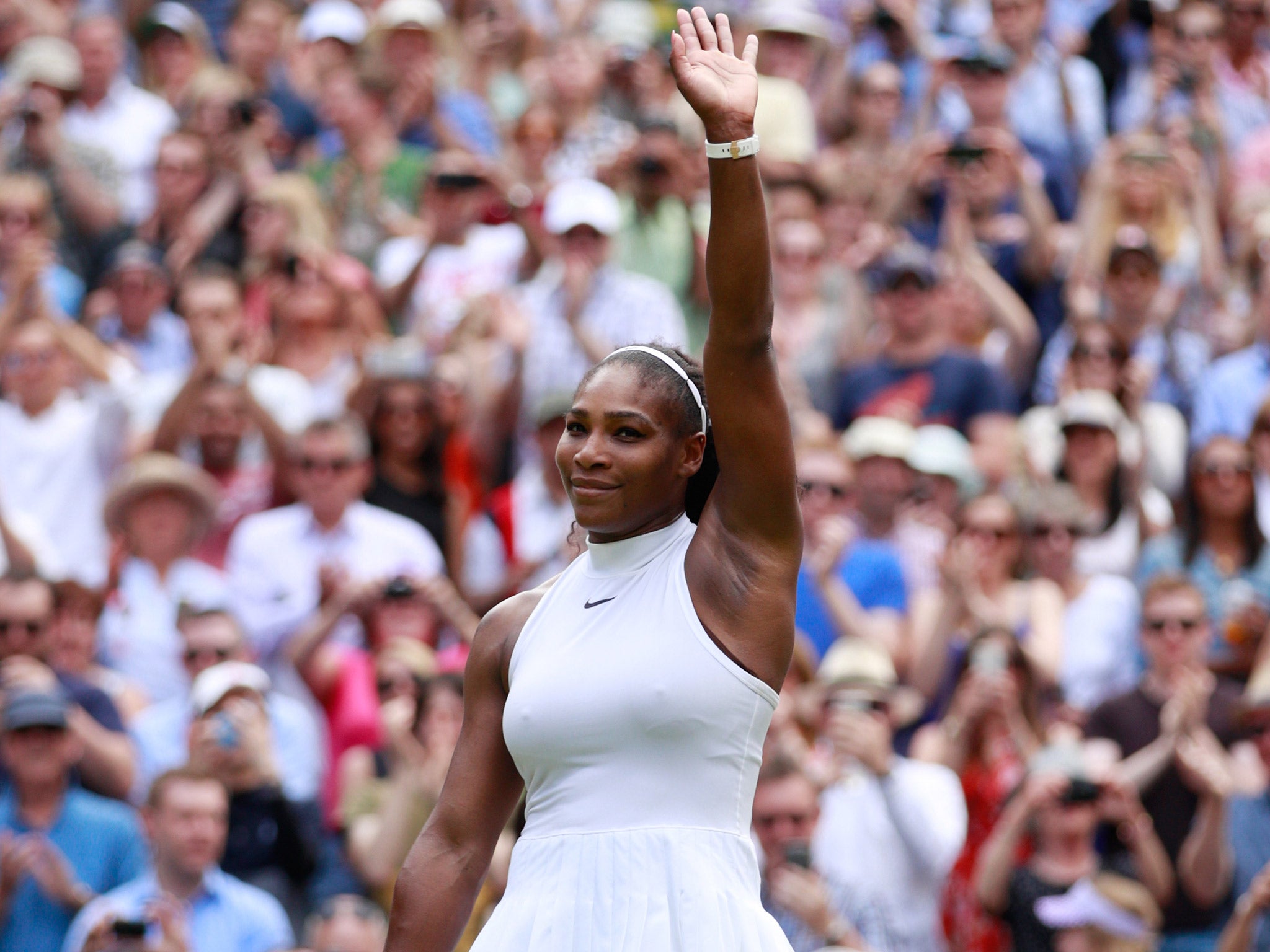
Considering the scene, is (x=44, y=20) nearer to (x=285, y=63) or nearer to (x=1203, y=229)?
(x=285, y=63)

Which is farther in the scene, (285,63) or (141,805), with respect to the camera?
(285,63)

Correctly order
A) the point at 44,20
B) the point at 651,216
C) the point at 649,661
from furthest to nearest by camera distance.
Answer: the point at 44,20, the point at 651,216, the point at 649,661

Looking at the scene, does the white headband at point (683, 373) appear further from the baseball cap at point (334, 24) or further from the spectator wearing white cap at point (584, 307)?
the baseball cap at point (334, 24)

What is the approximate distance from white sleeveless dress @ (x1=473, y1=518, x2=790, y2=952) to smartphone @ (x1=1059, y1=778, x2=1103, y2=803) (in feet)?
12.0

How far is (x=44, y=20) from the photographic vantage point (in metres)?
12.5

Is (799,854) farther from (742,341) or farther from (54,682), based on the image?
(742,341)

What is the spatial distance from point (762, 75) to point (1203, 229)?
2803 mm

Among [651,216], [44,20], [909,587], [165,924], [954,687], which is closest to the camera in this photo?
[165,924]

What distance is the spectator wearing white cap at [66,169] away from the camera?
1078 cm

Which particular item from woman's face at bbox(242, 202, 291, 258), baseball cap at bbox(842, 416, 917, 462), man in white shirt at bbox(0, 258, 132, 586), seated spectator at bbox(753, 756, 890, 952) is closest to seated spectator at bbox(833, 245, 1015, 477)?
baseball cap at bbox(842, 416, 917, 462)

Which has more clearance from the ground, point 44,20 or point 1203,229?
Result: point 44,20

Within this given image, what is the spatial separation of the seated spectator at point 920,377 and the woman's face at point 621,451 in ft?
20.0

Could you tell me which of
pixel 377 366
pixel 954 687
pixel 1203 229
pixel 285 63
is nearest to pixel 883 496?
pixel 954 687

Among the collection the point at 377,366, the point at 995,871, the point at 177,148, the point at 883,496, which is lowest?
the point at 995,871
